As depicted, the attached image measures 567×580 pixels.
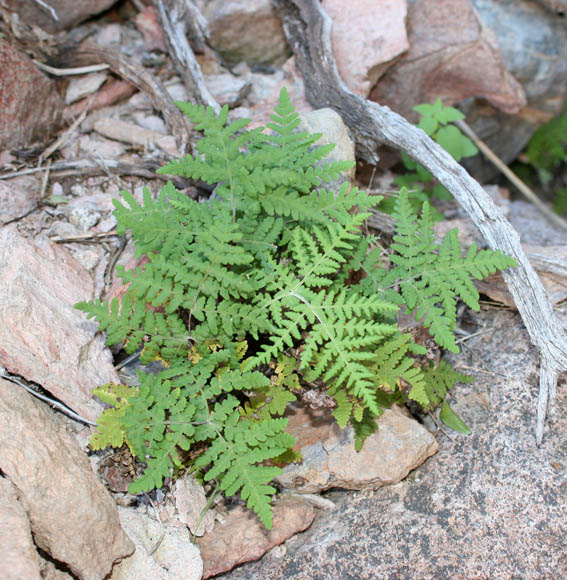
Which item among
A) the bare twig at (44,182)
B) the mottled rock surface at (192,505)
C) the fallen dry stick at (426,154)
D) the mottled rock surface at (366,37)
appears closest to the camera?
the mottled rock surface at (192,505)

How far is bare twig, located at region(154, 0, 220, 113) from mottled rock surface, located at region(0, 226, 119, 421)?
5.27 ft

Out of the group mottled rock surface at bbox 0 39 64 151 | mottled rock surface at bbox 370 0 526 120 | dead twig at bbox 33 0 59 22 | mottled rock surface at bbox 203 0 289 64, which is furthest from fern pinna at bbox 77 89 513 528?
mottled rock surface at bbox 370 0 526 120

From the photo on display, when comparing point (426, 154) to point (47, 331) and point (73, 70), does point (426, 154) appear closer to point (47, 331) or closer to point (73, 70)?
point (47, 331)

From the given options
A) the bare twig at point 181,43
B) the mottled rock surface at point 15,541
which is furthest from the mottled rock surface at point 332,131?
the mottled rock surface at point 15,541

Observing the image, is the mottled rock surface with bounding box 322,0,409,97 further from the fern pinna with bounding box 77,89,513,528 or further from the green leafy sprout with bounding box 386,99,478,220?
the fern pinna with bounding box 77,89,513,528

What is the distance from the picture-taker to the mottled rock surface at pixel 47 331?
2770mm

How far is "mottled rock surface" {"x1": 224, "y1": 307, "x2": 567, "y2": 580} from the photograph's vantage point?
8.71 feet

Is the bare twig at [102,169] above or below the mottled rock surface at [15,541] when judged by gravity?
above

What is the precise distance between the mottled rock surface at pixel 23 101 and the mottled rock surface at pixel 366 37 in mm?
2097

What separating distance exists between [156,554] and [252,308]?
127cm

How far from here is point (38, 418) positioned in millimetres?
2656

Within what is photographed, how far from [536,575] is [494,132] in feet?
14.2

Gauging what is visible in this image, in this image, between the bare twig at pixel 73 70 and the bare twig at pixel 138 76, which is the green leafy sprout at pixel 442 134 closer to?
the bare twig at pixel 138 76

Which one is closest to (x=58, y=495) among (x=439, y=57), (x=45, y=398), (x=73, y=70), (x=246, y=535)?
(x=45, y=398)
